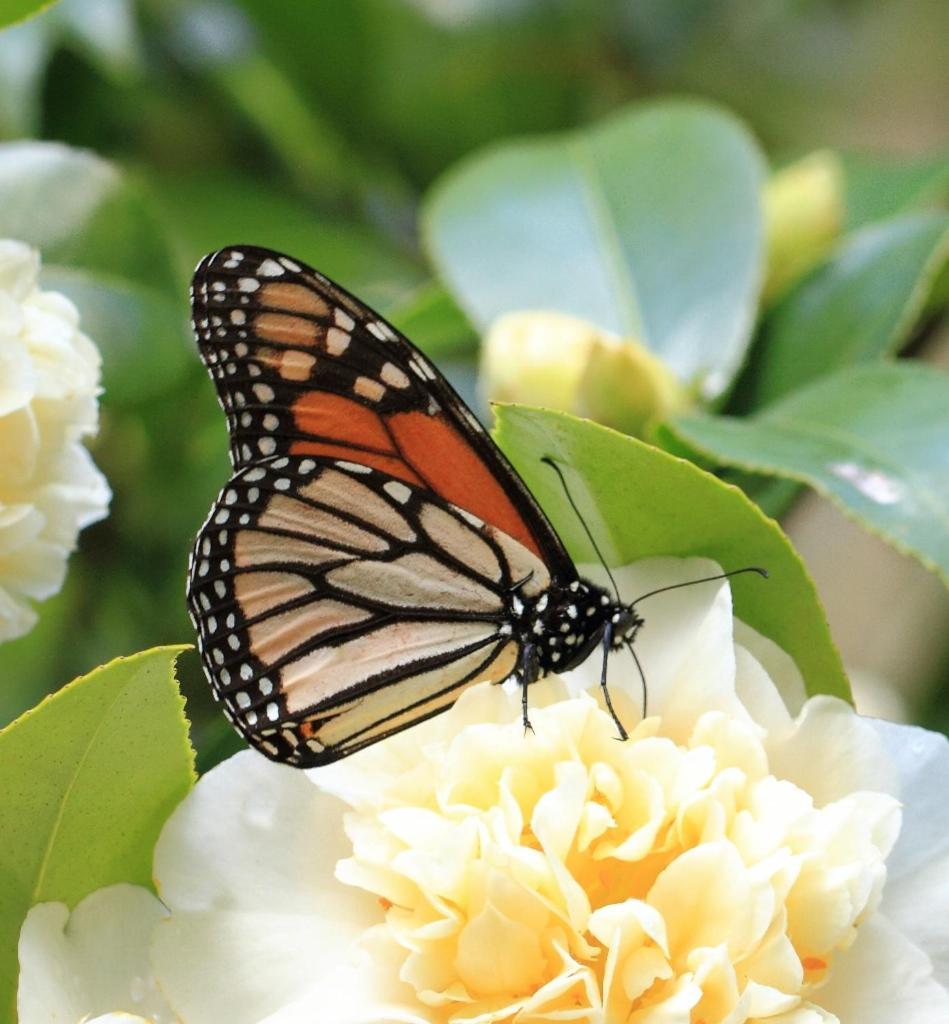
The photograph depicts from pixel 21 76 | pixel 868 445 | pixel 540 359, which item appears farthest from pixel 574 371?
pixel 21 76

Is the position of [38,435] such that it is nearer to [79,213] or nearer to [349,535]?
[349,535]

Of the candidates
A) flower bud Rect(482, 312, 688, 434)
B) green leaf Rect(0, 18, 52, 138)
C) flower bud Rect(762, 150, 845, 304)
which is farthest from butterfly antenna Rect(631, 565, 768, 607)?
green leaf Rect(0, 18, 52, 138)

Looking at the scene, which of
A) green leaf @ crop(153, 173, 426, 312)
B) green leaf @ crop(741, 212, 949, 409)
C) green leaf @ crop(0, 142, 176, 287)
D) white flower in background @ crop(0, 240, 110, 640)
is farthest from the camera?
green leaf @ crop(153, 173, 426, 312)

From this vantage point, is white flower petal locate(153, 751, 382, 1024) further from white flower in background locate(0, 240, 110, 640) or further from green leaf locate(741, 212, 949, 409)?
green leaf locate(741, 212, 949, 409)

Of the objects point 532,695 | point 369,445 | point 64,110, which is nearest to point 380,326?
point 369,445

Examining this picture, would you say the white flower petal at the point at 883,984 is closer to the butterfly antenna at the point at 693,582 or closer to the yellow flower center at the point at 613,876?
the yellow flower center at the point at 613,876

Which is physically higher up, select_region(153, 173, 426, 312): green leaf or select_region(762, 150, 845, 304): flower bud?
select_region(762, 150, 845, 304): flower bud
